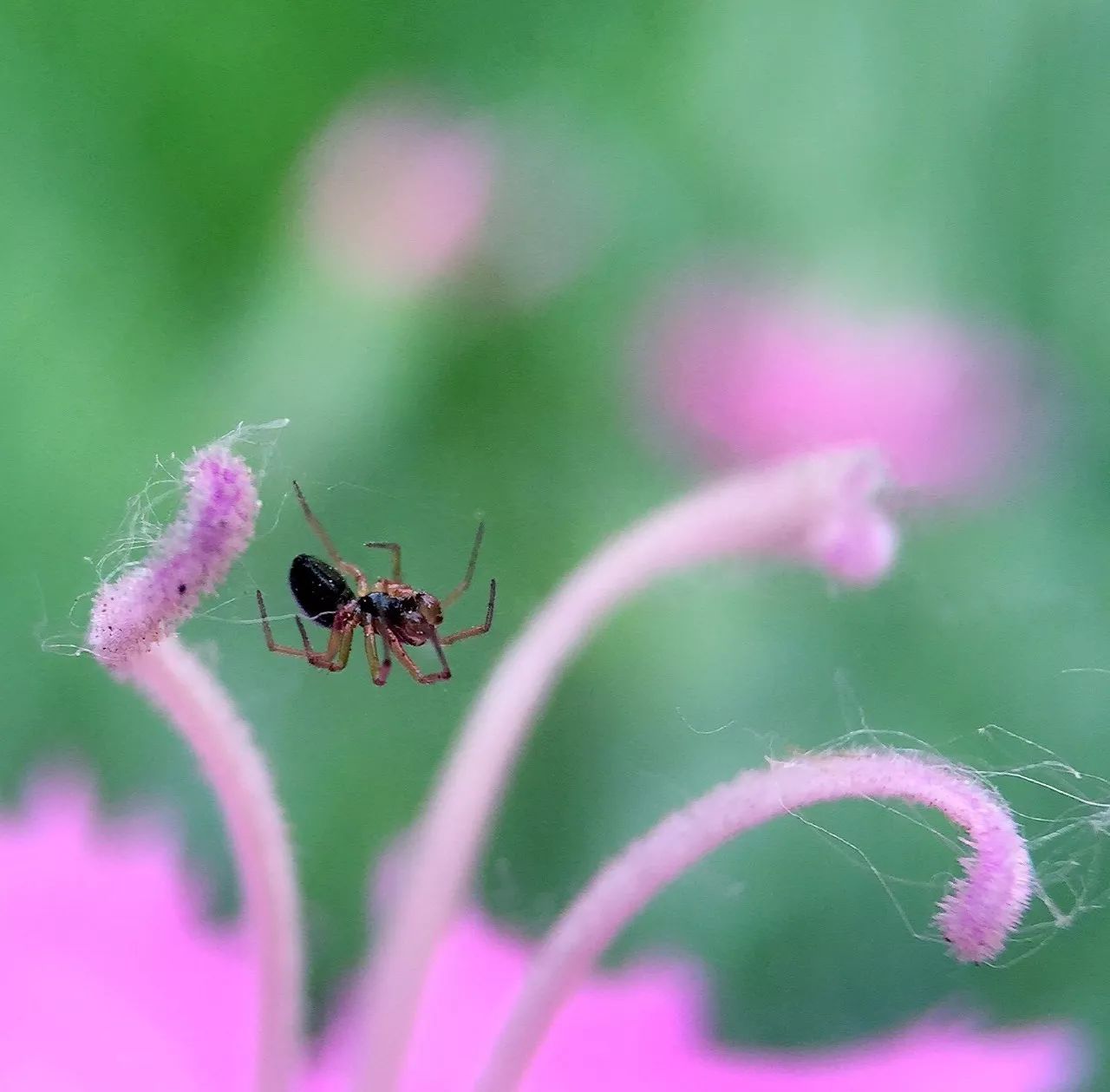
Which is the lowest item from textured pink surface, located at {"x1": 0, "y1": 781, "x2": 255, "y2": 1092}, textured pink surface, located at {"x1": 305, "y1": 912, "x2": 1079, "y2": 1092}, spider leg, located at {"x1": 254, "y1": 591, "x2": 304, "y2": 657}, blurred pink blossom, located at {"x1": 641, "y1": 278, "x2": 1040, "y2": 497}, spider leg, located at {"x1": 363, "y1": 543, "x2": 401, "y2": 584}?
textured pink surface, located at {"x1": 0, "y1": 781, "x2": 255, "y2": 1092}

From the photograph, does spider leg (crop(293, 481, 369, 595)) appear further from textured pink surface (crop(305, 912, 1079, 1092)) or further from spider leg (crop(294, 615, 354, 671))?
textured pink surface (crop(305, 912, 1079, 1092))

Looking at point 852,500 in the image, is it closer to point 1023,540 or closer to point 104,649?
point 1023,540

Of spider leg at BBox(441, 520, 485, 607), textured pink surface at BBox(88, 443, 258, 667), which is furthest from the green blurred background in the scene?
textured pink surface at BBox(88, 443, 258, 667)

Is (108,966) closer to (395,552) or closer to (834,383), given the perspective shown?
(395,552)

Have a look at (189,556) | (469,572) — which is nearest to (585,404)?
(469,572)

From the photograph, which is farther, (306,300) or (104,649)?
(306,300)

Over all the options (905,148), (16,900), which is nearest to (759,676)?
(905,148)

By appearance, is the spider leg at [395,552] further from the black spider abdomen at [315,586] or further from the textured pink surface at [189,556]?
the textured pink surface at [189,556]
